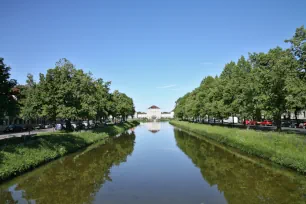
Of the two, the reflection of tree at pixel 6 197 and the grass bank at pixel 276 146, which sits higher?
the grass bank at pixel 276 146

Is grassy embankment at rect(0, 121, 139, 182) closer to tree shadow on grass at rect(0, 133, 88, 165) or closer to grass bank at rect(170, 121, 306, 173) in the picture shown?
tree shadow on grass at rect(0, 133, 88, 165)

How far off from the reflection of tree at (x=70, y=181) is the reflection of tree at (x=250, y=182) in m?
7.80

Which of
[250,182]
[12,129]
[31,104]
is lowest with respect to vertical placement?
[250,182]

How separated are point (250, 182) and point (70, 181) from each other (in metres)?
12.1

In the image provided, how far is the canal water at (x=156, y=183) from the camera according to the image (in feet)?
45.2

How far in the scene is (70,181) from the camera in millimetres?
17359

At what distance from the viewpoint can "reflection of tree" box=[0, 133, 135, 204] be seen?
46.1ft

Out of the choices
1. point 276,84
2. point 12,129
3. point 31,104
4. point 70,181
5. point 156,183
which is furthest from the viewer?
point 12,129

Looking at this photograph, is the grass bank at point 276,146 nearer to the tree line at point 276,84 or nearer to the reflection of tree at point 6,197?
the tree line at point 276,84

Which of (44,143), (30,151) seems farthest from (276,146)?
(44,143)

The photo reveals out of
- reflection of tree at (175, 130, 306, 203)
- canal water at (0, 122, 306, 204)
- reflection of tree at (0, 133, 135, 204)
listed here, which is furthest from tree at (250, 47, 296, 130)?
reflection of tree at (0, 133, 135, 204)

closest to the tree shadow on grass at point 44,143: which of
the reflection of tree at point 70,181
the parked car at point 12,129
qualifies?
the reflection of tree at point 70,181

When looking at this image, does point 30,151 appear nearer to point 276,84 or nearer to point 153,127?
point 276,84

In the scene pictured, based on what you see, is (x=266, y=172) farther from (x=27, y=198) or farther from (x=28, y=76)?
(x=28, y=76)
